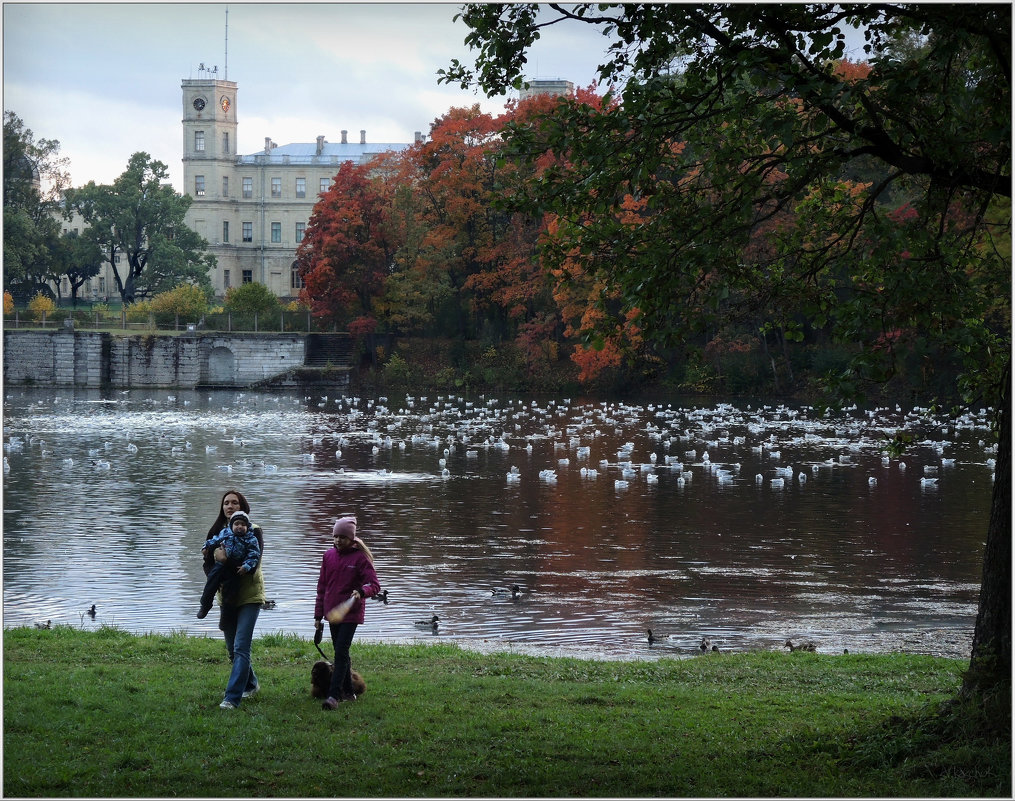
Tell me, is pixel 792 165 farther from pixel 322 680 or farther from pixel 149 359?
pixel 149 359

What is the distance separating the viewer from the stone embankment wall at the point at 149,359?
223 feet

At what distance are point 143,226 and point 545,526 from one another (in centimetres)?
7239

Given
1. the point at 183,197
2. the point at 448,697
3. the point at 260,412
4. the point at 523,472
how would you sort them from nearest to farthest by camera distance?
the point at 448,697, the point at 523,472, the point at 260,412, the point at 183,197

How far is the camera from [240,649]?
8773mm

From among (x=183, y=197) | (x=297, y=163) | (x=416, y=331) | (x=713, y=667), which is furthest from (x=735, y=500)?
(x=297, y=163)

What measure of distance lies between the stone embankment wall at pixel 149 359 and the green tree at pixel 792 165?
202 feet

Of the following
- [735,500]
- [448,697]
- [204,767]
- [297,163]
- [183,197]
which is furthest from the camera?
[297,163]

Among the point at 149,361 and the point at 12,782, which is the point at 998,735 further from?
the point at 149,361

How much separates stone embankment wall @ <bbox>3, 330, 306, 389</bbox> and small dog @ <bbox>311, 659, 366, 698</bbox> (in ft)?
202

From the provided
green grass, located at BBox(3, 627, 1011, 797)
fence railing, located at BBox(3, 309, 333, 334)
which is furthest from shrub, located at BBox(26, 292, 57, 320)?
green grass, located at BBox(3, 627, 1011, 797)

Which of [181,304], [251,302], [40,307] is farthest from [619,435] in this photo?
[40,307]

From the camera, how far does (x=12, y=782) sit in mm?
6613

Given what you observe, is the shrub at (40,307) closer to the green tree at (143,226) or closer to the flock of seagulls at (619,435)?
the green tree at (143,226)

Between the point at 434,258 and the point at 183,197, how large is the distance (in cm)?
3612
